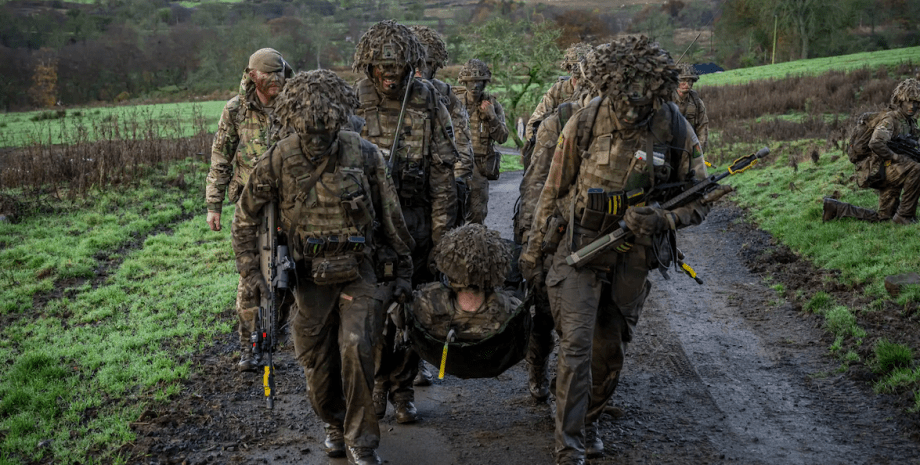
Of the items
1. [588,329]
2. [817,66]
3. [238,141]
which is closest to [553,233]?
[588,329]

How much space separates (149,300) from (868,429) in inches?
312

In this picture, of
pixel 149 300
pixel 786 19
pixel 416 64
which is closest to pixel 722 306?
pixel 416 64

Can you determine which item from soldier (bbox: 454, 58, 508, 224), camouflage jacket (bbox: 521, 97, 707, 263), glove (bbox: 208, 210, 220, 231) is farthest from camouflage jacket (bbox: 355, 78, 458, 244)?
soldier (bbox: 454, 58, 508, 224)

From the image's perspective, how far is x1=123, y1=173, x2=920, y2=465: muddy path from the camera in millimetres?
5406

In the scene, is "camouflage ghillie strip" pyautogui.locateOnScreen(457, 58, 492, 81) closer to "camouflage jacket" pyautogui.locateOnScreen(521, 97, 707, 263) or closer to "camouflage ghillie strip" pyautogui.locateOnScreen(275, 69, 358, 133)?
"camouflage jacket" pyautogui.locateOnScreen(521, 97, 707, 263)

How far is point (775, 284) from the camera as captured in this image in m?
9.76

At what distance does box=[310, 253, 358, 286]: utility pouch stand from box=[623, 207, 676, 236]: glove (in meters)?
1.73

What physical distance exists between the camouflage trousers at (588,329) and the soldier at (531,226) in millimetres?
515

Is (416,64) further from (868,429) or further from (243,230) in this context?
(868,429)

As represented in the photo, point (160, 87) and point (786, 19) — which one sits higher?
point (786, 19)

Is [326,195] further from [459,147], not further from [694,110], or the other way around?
[694,110]

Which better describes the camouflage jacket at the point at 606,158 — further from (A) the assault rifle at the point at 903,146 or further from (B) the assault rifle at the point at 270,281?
(A) the assault rifle at the point at 903,146

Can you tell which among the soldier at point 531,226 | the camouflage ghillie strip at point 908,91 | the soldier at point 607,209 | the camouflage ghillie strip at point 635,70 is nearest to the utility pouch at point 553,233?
the soldier at point 607,209

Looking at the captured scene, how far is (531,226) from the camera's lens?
5938 millimetres
